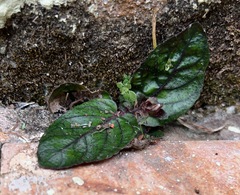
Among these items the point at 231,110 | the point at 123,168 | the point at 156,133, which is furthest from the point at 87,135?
the point at 231,110

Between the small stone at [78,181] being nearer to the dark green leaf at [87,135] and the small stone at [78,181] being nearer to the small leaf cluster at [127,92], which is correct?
the dark green leaf at [87,135]

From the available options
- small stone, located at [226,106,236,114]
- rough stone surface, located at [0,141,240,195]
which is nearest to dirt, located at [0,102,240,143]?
small stone, located at [226,106,236,114]

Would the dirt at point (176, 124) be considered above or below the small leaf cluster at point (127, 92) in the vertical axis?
below

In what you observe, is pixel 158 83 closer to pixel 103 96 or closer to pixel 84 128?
pixel 103 96

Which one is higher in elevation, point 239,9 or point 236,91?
point 239,9

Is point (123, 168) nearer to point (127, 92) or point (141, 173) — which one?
point (141, 173)

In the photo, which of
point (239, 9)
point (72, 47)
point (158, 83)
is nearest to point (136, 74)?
point (158, 83)

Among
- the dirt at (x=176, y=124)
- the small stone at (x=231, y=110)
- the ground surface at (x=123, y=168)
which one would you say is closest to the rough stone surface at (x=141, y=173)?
the ground surface at (x=123, y=168)
